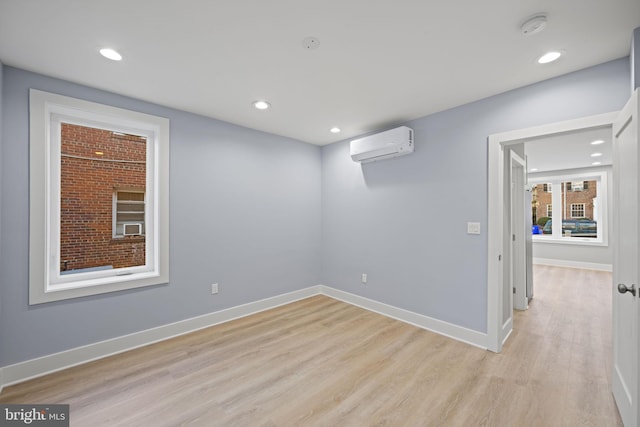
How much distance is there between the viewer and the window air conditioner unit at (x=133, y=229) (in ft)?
9.21

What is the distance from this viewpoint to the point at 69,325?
2293 mm

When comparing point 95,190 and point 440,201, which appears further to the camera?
point 440,201

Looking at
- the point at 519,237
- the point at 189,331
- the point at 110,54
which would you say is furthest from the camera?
the point at 519,237

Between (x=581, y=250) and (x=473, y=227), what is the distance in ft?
Answer: 20.7

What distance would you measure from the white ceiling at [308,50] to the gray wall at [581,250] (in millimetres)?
6194

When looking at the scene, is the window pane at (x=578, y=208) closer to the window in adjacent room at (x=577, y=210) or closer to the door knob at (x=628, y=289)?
the window in adjacent room at (x=577, y=210)

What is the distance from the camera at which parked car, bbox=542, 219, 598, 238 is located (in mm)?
6782

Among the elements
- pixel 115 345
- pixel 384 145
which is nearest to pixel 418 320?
pixel 384 145

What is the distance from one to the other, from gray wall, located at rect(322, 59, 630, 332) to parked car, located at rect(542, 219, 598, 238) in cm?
675

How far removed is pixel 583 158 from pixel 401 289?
5.23 metres

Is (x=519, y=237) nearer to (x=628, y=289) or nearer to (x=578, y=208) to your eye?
(x=628, y=289)

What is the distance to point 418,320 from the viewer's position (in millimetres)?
3166

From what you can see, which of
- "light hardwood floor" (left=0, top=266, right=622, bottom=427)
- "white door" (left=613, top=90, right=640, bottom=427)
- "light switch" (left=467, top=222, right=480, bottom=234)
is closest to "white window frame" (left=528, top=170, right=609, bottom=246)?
"light hardwood floor" (left=0, top=266, right=622, bottom=427)

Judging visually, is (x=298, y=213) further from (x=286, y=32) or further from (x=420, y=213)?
(x=286, y=32)
